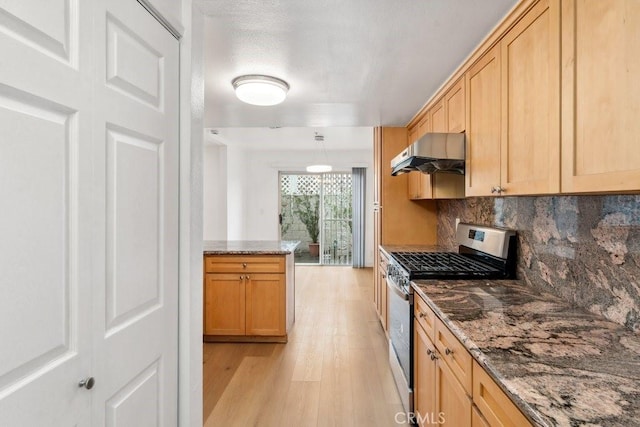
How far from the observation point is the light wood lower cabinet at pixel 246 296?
3.24 metres

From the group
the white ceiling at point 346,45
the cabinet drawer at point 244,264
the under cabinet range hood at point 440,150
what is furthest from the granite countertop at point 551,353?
the cabinet drawer at point 244,264

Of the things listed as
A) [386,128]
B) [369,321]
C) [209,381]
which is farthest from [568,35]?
[369,321]

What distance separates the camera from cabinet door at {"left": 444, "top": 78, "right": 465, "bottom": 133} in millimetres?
2114

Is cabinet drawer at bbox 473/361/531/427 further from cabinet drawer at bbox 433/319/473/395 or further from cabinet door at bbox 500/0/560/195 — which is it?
cabinet door at bbox 500/0/560/195

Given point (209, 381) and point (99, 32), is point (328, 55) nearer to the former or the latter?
point (99, 32)

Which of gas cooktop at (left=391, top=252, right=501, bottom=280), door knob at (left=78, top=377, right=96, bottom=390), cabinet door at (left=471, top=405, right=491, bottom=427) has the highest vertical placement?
gas cooktop at (left=391, top=252, right=501, bottom=280)

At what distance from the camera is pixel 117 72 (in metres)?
1.00

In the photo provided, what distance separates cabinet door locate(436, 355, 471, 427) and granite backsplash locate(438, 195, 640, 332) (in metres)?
0.66

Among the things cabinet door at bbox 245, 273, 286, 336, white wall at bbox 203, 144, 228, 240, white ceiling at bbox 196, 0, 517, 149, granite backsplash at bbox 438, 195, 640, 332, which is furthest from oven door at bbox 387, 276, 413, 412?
white wall at bbox 203, 144, 228, 240

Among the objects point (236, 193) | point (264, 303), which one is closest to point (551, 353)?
point (264, 303)

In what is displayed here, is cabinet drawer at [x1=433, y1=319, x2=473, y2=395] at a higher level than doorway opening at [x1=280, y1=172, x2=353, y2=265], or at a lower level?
lower

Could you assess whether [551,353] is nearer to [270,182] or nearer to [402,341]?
[402,341]

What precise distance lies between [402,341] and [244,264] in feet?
5.56

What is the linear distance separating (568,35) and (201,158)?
1529 mm
